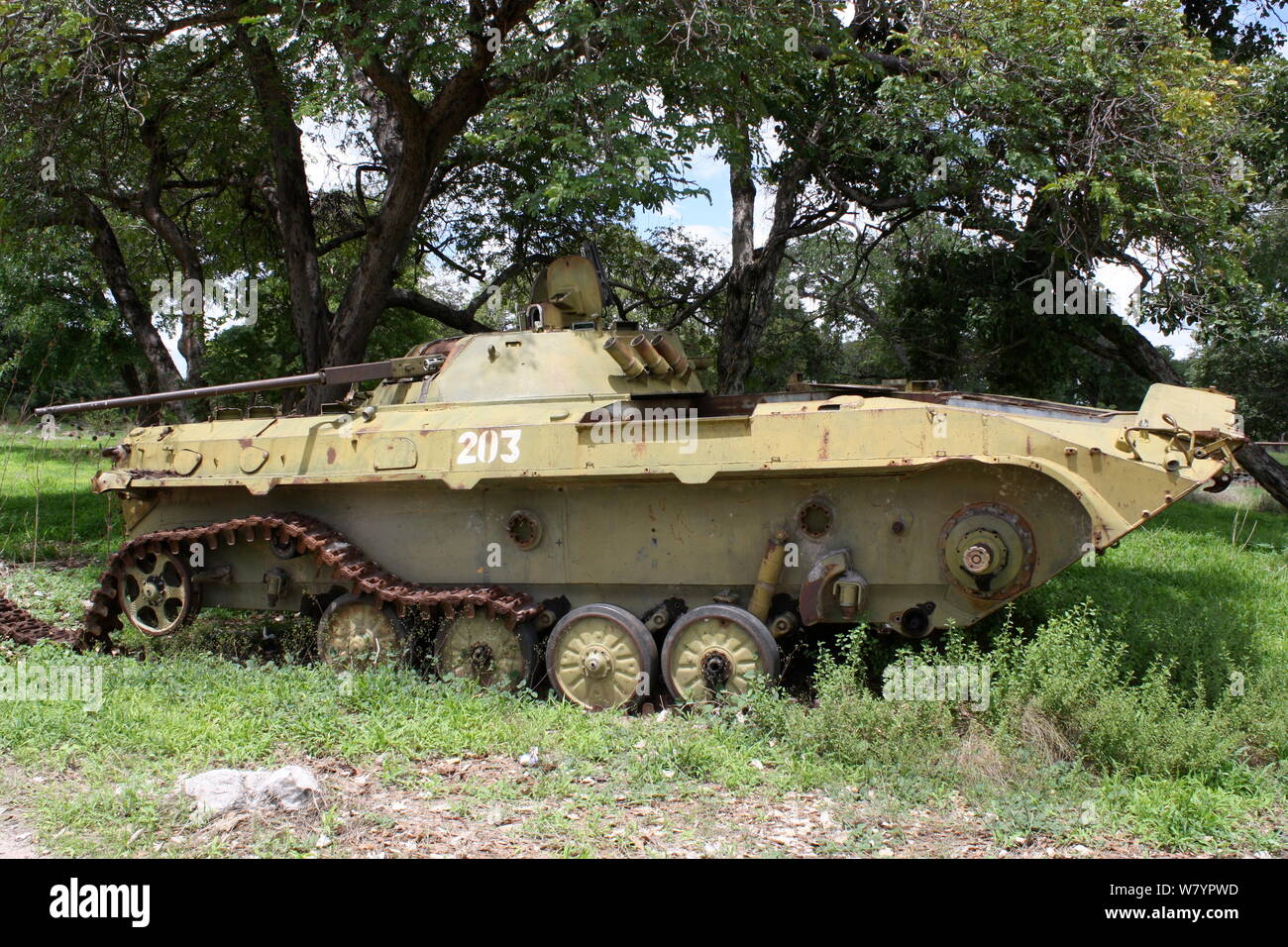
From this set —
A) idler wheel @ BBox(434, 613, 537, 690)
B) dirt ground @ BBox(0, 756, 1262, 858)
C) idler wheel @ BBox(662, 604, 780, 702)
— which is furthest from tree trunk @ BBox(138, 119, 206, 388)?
dirt ground @ BBox(0, 756, 1262, 858)

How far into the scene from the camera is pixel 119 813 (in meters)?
5.61

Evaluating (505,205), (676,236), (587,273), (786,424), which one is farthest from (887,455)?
(676,236)

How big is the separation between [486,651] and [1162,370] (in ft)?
36.1

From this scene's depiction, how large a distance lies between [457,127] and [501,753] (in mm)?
8675

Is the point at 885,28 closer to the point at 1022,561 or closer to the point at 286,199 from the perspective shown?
the point at 286,199

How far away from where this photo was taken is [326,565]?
8609 mm

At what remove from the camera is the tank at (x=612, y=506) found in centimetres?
677

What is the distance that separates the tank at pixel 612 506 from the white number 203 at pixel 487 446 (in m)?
0.02

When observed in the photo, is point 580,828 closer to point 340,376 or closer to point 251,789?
point 251,789

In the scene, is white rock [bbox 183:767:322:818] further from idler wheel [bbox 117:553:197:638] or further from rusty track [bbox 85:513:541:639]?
idler wheel [bbox 117:553:197:638]

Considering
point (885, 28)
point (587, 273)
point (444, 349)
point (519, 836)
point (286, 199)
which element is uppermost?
point (885, 28)

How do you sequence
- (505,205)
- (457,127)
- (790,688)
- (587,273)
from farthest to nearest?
(505,205), (457,127), (587,273), (790,688)

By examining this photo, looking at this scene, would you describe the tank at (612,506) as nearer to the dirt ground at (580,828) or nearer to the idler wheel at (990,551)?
the idler wheel at (990,551)

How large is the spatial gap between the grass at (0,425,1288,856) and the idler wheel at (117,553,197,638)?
479 millimetres
